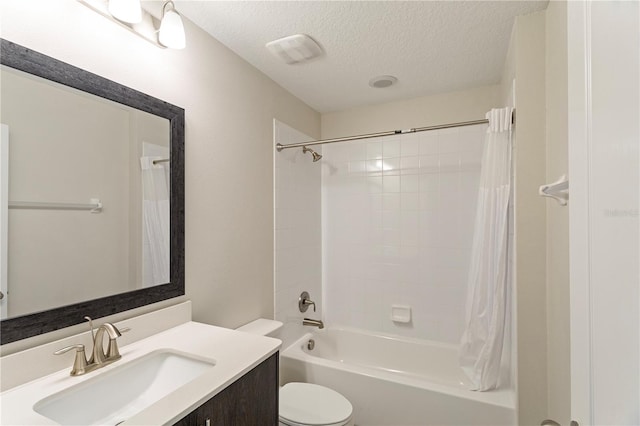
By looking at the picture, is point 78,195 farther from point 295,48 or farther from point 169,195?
point 295,48

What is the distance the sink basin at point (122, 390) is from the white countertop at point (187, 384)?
22 millimetres

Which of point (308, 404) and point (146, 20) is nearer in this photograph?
point (146, 20)

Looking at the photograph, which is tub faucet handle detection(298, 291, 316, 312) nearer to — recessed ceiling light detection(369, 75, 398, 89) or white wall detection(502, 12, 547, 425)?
white wall detection(502, 12, 547, 425)

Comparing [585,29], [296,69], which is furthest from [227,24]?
[585,29]

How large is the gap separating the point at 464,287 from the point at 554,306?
3.48 feet

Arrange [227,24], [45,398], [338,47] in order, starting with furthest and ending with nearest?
[338,47] < [227,24] < [45,398]

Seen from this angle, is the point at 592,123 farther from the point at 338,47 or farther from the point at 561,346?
the point at 338,47

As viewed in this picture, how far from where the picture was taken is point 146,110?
1.26 metres

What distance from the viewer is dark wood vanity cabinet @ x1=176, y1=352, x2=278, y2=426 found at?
32.7 inches

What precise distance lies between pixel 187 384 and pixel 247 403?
0.24 metres

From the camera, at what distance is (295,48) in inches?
65.9

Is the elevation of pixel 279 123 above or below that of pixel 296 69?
below

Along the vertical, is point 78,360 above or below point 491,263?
below

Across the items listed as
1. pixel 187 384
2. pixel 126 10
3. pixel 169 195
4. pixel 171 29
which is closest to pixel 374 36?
pixel 171 29
